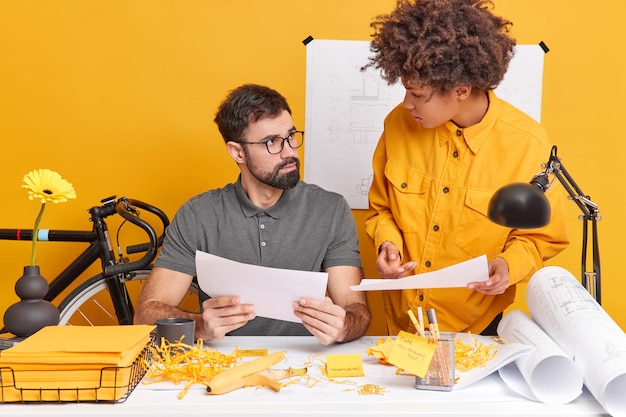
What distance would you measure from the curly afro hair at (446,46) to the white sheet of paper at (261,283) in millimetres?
716

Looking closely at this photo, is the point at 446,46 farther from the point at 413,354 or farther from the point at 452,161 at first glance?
the point at 413,354

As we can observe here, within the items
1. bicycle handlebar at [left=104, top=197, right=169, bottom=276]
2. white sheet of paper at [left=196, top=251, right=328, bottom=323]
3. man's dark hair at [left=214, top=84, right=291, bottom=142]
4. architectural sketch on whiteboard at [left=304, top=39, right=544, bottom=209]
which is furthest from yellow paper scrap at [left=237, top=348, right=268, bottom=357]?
architectural sketch on whiteboard at [left=304, top=39, right=544, bottom=209]

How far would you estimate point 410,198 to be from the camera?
88.5 inches

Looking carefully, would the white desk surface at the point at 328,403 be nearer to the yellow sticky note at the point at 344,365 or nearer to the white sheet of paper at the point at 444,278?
the yellow sticky note at the point at 344,365

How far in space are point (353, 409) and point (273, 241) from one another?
1.04 m

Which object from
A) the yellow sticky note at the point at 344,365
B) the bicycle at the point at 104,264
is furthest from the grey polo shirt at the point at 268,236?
the yellow sticky note at the point at 344,365

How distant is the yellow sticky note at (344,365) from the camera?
1.58 m

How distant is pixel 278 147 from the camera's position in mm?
2342

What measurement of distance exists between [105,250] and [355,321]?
52.5 inches

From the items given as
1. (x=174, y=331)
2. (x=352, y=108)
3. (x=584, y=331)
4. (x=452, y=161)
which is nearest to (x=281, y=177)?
(x=452, y=161)

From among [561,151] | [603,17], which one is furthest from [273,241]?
[603,17]

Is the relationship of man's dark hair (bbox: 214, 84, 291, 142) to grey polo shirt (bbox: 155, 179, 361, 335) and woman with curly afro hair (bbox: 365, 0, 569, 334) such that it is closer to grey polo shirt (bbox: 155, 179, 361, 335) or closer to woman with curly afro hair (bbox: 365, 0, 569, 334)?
grey polo shirt (bbox: 155, 179, 361, 335)

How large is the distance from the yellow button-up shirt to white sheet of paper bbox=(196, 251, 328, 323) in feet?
1.69

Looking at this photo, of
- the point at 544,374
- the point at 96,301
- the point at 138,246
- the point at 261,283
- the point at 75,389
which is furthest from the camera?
the point at 96,301
